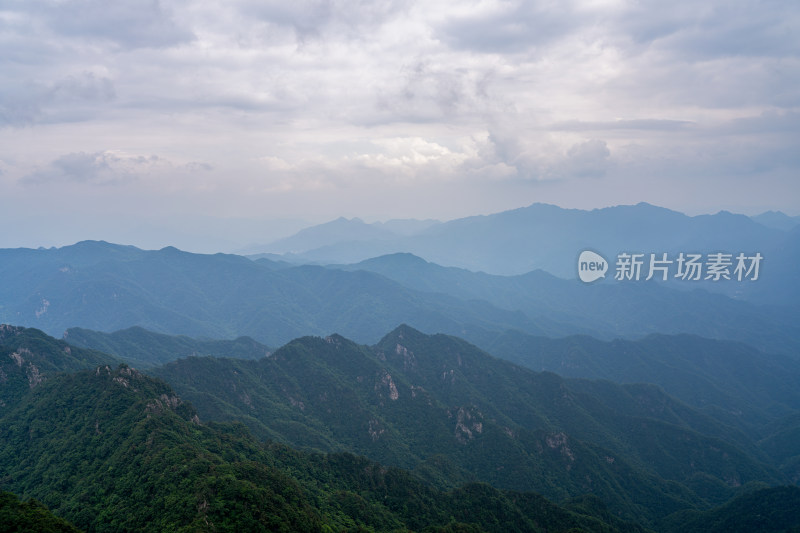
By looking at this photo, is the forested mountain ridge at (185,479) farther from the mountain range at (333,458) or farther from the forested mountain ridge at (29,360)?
Answer: the forested mountain ridge at (29,360)

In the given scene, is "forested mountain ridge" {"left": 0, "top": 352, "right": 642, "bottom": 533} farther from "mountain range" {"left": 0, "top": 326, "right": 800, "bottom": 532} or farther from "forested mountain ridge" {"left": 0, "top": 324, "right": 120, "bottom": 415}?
"forested mountain ridge" {"left": 0, "top": 324, "right": 120, "bottom": 415}

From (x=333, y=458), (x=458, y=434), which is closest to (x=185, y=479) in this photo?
(x=333, y=458)

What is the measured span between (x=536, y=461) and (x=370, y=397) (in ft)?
210

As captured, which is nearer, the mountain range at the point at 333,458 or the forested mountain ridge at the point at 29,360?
the mountain range at the point at 333,458

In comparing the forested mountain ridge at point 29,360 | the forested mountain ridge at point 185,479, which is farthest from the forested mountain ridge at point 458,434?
the forested mountain ridge at point 185,479

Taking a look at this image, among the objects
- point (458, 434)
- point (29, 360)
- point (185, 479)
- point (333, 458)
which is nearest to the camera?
point (185, 479)

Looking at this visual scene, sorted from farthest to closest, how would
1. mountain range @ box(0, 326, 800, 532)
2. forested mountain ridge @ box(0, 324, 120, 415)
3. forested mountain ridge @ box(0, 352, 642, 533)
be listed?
forested mountain ridge @ box(0, 324, 120, 415), mountain range @ box(0, 326, 800, 532), forested mountain ridge @ box(0, 352, 642, 533)

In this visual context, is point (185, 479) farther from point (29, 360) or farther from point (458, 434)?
point (458, 434)

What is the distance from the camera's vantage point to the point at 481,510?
99.1 metres

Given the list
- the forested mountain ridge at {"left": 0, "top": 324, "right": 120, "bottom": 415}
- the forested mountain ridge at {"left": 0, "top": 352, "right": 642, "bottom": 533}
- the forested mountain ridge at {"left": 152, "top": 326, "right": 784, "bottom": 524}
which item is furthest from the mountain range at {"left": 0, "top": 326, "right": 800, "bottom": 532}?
the forested mountain ridge at {"left": 0, "top": 324, "right": 120, "bottom": 415}

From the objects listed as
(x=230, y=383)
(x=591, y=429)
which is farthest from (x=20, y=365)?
(x=591, y=429)

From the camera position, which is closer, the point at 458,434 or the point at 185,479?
the point at 185,479

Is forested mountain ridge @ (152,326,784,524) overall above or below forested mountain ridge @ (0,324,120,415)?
below

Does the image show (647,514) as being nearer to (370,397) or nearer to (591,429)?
(591,429)
